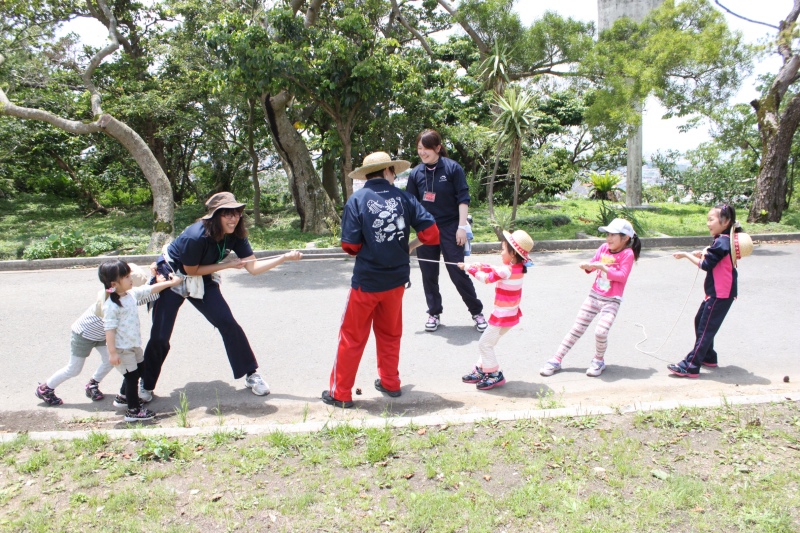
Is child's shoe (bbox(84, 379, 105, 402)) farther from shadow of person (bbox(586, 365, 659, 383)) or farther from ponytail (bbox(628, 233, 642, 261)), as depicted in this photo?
ponytail (bbox(628, 233, 642, 261))

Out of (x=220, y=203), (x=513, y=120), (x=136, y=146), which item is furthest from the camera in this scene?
(x=136, y=146)

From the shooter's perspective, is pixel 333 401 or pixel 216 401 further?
pixel 216 401

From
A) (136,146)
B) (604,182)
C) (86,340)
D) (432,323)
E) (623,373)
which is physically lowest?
(623,373)

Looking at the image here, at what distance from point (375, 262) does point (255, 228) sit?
438 inches

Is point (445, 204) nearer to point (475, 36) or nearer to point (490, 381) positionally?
point (490, 381)

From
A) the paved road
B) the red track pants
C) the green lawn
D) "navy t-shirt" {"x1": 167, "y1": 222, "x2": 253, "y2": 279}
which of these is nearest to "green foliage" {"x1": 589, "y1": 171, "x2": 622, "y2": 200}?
the green lawn

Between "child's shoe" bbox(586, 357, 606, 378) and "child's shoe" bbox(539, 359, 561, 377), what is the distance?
0.26 meters

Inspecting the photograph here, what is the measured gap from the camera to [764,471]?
12.1 ft

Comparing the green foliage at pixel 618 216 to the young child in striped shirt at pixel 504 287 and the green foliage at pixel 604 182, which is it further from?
the young child in striped shirt at pixel 504 287

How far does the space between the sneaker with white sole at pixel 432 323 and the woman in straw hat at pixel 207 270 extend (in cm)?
224

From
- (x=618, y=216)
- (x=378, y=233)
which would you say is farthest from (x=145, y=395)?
(x=618, y=216)

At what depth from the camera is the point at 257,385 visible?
16.6ft

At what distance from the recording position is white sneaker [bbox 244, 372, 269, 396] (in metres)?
5.05

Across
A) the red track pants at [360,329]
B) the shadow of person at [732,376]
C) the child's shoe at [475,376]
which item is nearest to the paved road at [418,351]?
the shadow of person at [732,376]
